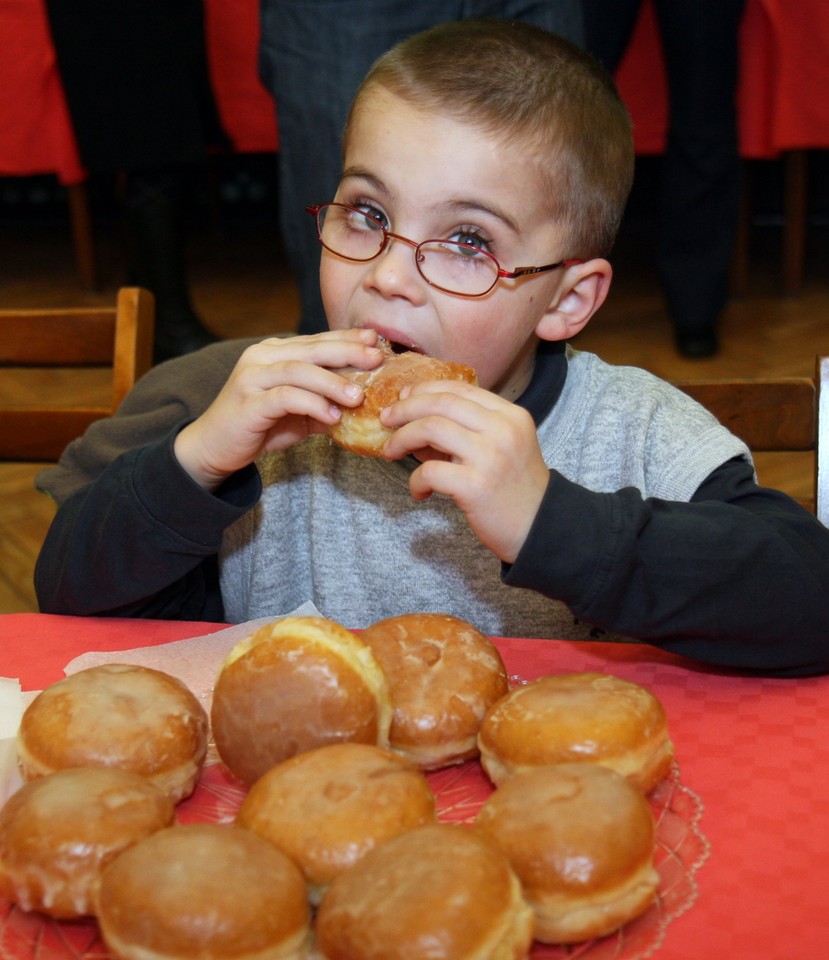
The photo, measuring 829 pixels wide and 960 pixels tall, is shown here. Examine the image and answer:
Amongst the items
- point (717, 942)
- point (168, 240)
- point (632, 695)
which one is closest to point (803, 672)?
point (632, 695)

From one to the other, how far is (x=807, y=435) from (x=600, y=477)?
27cm

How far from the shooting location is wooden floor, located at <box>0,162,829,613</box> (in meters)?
2.64

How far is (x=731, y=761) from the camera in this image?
2.60 ft

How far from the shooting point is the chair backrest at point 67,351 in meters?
1.50

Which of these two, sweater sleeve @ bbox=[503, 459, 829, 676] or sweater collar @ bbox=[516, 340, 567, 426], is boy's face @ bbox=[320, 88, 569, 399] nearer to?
sweater collar @ bbox=[516, 340, 567, 426]

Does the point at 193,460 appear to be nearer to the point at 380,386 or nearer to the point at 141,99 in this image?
the point at 380,386

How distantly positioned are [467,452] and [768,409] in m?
0.61

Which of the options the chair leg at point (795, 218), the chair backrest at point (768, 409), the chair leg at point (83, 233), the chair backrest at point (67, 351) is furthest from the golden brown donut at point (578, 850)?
the chair leg at point (83, 233)

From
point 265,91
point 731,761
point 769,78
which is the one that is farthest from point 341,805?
point 769,78

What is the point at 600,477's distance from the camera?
4.09ft

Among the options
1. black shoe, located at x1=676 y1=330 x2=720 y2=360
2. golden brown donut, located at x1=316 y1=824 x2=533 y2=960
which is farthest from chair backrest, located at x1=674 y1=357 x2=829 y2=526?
black shoe, located at x1=676 y1=330 x2=720 y2=360

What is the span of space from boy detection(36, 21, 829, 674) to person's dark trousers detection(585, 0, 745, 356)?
74.0 inches

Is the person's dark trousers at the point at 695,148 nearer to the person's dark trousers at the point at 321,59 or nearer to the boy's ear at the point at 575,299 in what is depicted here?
the person's dark trousers at the point at 321,59

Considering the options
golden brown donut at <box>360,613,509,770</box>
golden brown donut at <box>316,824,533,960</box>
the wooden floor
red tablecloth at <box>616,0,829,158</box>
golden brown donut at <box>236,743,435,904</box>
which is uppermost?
golden brown donut at <box>316,824,533,960</box>
